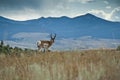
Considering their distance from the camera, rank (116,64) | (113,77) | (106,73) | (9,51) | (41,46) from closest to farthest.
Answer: (113,77), (106,73), (116,64), (9,51), (41,46)

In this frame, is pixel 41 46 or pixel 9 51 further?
pixel 41 46

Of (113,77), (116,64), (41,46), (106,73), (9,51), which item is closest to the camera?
(113,77)

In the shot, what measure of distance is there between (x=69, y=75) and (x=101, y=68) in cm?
99

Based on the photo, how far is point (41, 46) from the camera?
32.9m

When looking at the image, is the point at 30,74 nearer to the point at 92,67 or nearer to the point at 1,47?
the point at 92,67

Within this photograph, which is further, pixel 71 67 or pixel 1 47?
pixel 1 47

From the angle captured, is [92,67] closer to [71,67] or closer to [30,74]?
[71,67]

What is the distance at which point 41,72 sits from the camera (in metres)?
7.43

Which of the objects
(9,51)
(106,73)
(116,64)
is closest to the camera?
(106,73)

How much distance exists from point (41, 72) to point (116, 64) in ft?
7.71

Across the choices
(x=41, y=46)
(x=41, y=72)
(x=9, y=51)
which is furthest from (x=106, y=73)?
(x=41, y=46)

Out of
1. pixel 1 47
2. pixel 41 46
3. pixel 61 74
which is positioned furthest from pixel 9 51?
pixel 41 46

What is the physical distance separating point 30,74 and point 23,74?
0.15 metres

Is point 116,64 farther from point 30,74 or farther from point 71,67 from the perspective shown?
point 30,74
